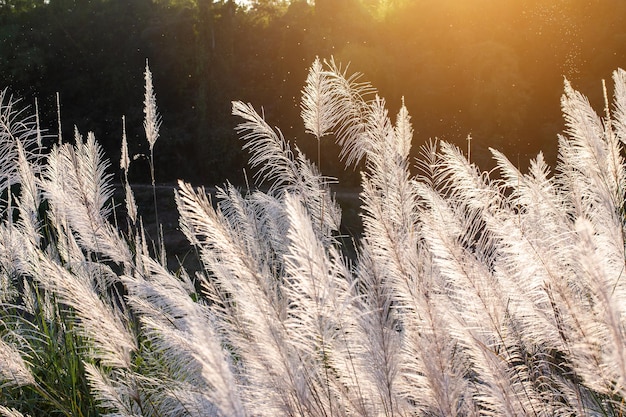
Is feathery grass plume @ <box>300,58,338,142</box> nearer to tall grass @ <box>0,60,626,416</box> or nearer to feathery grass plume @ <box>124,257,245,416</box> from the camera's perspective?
tall grass @ <box>0,60,626,416</box>

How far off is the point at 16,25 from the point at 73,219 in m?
17.3

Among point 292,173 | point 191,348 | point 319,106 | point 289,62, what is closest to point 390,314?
point 191,348

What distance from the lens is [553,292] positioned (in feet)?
5.87

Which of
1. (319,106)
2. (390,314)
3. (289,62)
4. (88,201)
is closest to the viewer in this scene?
(390,314)

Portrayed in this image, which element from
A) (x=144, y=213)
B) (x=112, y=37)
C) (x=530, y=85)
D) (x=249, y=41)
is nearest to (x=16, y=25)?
(x=112, y=37)

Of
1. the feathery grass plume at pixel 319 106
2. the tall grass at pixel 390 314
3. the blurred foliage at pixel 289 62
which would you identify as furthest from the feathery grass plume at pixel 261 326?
the blurred foliage at pixel 289 62

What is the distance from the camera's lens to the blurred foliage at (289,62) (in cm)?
1366

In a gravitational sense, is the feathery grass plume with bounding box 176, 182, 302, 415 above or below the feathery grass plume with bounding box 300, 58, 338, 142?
below

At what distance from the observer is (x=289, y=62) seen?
1569 cm

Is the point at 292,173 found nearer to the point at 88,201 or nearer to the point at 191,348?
the point at 88,201

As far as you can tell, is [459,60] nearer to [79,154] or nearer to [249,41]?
Result: [249,41]

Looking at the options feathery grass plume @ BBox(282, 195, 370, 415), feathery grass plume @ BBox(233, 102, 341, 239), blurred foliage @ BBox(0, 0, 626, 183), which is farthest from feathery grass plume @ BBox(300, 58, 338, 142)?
blurred foliage @ BBox(0, 0, 626, 183)

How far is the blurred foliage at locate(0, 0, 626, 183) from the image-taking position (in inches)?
538

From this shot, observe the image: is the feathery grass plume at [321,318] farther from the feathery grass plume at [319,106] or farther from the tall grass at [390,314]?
the feathery grass plume at [319,106]
